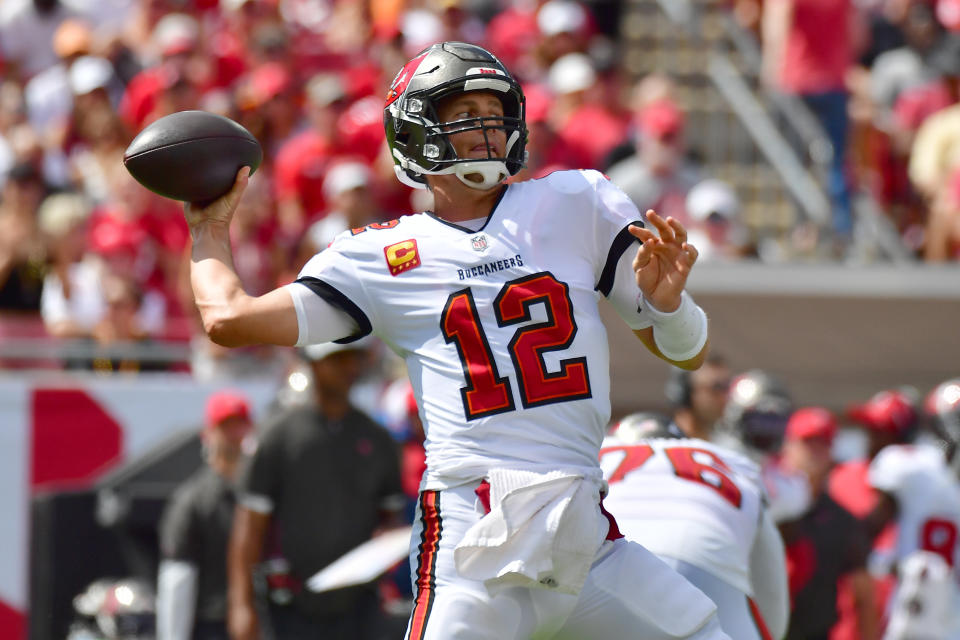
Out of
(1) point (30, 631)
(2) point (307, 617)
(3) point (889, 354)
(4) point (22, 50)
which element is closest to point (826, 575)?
(2) point (307, 617)

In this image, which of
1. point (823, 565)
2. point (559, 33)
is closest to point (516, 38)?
point (559, 33)

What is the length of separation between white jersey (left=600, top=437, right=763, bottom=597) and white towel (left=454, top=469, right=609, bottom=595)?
73 centimetres

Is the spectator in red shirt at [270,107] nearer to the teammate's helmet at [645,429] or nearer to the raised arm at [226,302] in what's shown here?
the teammate's helmet at [645,429]

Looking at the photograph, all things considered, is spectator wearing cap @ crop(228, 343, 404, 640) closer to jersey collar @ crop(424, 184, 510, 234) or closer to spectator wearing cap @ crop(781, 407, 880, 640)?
spectator wearing cap @ crop(781, 407, 880, 640)

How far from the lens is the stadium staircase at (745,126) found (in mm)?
10156

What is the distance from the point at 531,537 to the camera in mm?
3557

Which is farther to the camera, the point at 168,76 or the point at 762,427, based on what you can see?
the point at 168,76

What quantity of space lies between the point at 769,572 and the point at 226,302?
1925 millimetres

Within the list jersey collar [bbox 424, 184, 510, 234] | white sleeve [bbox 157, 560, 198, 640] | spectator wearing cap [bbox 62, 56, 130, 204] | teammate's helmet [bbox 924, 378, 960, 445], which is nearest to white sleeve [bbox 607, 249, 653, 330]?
jersey collar [bbox 424, 184, 510, 234]

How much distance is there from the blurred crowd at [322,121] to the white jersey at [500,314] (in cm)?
514

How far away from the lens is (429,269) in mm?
3752

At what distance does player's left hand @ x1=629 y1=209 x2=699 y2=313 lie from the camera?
12.1 ft

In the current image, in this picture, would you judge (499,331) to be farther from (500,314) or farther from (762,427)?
(762,427)

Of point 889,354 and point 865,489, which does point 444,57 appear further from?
point 889,354
